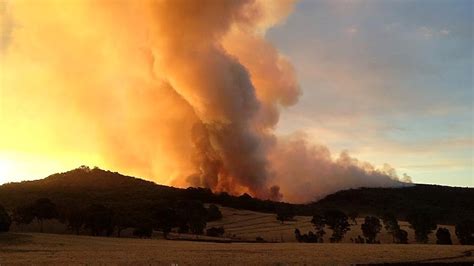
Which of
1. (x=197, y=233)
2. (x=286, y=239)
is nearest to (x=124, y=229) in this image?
(x=197, y=233)

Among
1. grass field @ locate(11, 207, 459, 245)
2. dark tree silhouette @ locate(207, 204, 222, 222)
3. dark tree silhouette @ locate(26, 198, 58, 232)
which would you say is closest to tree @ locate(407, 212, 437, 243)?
grass field @ locate(11, 207, 459, 245)

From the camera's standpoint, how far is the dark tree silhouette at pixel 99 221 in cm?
13388

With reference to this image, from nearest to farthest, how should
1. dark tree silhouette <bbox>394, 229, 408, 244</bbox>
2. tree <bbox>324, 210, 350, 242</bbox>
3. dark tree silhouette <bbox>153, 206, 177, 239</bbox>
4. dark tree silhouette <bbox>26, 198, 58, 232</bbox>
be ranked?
dark tree silhouette <bbox>153, 206, 177, 239</bbox> → dark tree silhouette <bbox>394, 229, 408, 244</bbox> → dark tree silhouette <bbox>26, 198, 58, 232</bbox> → tree <bbox>324, 210, 350, 242</bbox>

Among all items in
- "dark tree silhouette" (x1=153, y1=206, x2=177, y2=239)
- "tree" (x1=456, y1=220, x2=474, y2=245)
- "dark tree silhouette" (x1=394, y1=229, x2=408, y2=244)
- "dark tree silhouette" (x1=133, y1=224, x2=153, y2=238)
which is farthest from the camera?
"dark tree silhouette" (x1=394, y1=229, x2=408, y2=244)

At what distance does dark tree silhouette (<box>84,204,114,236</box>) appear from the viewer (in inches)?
5271

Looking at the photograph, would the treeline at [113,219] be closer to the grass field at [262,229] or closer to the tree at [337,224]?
the grass field at [262,229]

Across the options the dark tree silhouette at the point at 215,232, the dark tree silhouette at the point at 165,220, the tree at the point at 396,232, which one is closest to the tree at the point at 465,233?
the tree at the point at 396,232

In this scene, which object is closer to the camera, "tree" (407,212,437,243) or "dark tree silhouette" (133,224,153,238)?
"dark tree silhouette" (133,224,153,238)

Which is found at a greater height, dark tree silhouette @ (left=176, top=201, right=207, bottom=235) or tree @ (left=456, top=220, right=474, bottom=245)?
dark tree silhouette @ (left=176, top=201, right=207, bottom=235)

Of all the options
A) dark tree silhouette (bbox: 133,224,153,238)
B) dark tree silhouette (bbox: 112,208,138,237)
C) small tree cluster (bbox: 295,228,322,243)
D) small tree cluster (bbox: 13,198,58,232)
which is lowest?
small tree cluster (bbox: 295,228,322,243)

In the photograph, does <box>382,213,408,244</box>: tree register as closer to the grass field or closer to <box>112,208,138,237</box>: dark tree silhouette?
the grass field

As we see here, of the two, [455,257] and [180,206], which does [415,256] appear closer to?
[455,257]

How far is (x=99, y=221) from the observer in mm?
134125

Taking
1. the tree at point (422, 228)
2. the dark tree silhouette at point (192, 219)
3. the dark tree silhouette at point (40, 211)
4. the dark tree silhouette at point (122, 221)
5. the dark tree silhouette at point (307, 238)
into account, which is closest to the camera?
the dark tree silhouette at point (122, 221)
